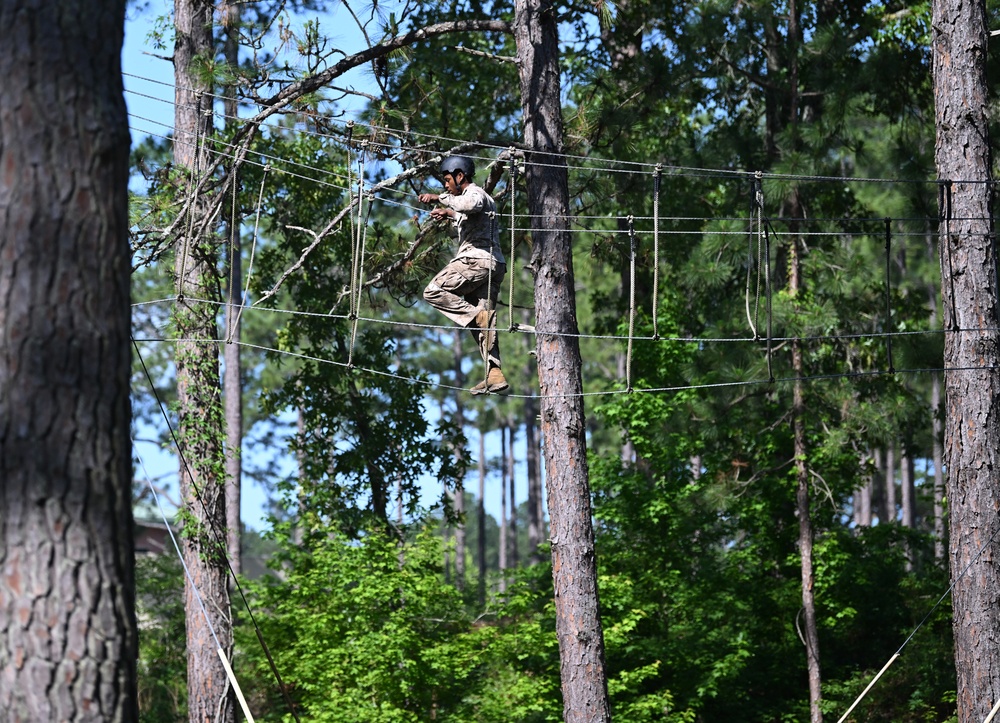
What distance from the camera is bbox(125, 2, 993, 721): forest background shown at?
12898mm

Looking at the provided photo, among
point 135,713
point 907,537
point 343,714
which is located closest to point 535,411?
point 907,537

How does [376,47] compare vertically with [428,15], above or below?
below

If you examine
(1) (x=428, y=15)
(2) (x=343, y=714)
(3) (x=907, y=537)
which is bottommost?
(2) (x=343, y=714)

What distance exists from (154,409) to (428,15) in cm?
1930

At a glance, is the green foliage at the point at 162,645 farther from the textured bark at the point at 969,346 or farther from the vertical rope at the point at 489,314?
the textured bark at the point at 969,346

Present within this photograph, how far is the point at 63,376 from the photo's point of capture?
389cm

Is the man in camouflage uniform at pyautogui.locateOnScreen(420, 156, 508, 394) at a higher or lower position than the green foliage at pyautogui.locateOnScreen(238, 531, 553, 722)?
higher

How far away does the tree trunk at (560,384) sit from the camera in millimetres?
→ 8711

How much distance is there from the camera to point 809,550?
13.6m

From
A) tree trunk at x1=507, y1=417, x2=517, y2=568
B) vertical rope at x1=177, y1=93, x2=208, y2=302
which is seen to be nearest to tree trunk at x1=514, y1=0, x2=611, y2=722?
vertical rope at x1=177, y1=93, x2=208, y2=302

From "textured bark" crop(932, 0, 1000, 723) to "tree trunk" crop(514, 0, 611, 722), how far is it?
2656 millimetres

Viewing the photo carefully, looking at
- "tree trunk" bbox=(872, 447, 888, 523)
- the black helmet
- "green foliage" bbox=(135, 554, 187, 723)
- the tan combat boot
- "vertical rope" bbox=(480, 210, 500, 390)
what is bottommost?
"green foliage" bbox=(135, 554, 187, 723)

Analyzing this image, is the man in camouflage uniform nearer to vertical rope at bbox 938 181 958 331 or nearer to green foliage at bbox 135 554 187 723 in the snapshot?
vertical rope at bbox 938 181 958 331

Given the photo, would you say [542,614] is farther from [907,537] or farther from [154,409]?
[154,409]
